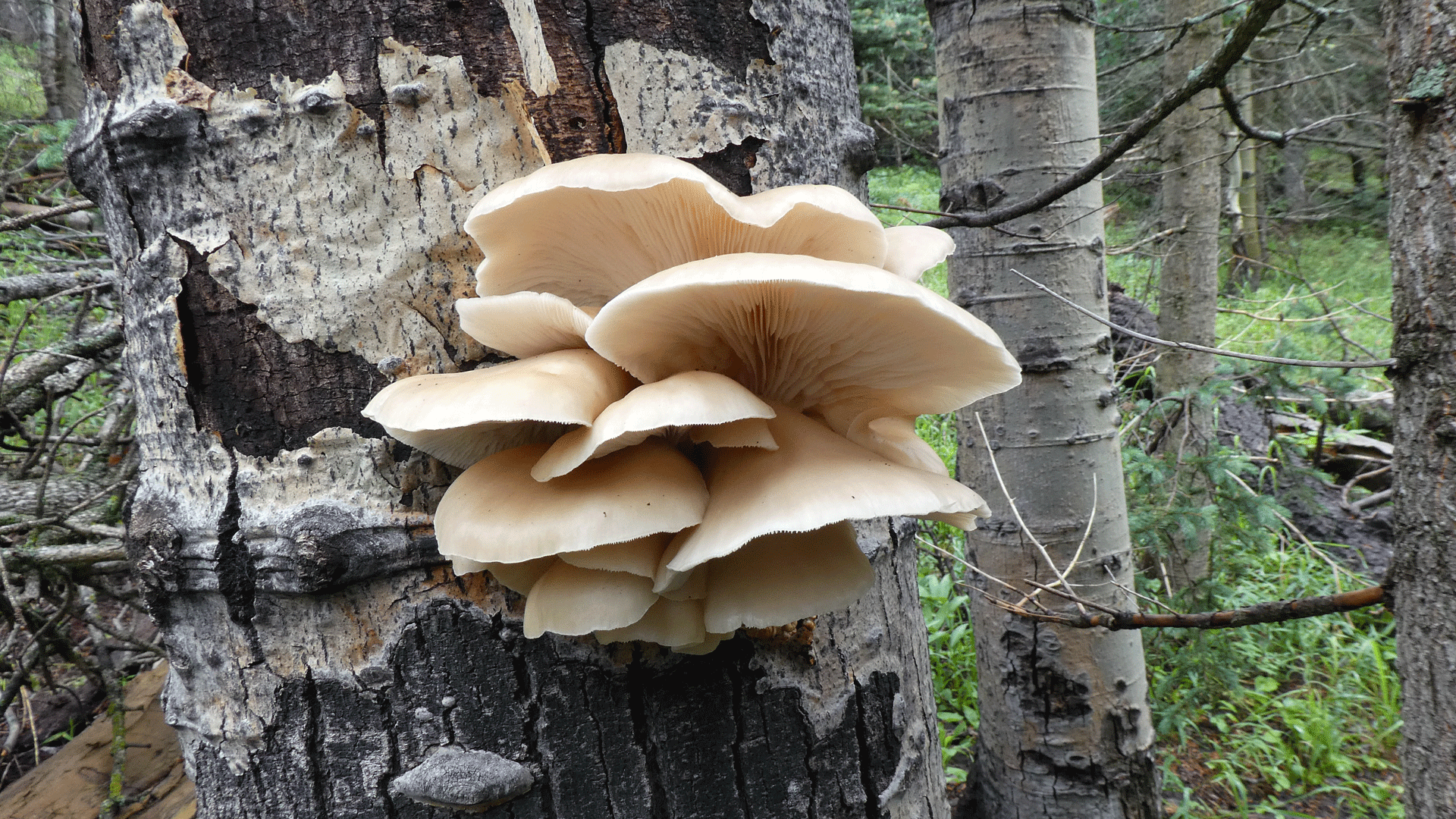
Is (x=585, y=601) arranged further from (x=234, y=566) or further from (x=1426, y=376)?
(x=1426, y=376)

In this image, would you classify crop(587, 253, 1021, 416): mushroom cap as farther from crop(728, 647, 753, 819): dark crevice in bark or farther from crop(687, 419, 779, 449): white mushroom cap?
crop(728, 647, 753, 819): dark crevice in bark

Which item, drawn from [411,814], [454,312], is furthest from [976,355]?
[411,814]

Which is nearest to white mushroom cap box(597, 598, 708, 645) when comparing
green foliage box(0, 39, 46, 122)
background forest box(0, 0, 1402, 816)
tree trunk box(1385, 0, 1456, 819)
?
background forest box(0, 0, 1402, 816)

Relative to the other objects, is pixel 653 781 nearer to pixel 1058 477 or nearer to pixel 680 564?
pixel 680 564

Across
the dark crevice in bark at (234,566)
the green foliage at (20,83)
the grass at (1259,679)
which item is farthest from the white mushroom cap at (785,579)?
the green foliage at (20,83)

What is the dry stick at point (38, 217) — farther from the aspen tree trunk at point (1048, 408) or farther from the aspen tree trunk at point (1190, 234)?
the aspen tree trunk at point (1190, 234)

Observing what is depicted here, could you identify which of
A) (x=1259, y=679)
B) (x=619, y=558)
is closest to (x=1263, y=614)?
(x=619, y=558)
